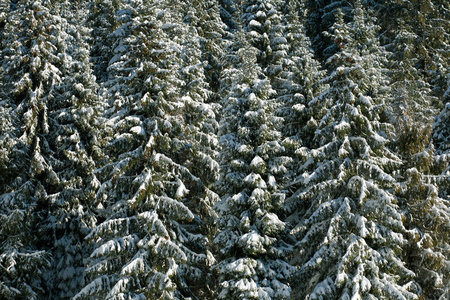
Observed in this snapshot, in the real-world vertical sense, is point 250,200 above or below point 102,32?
below

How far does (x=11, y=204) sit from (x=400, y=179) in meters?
17.0

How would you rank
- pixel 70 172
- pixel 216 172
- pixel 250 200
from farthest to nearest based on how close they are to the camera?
pixel 70 172 → pixel 216 172 → pixel 250 200

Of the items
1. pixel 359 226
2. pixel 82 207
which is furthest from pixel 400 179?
pixel 82 207

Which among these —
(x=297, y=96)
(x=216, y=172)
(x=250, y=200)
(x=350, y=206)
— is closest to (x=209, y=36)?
(x=297, y=96)

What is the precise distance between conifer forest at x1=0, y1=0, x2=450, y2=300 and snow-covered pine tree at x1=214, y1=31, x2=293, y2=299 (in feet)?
0.21

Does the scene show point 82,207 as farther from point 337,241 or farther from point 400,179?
point 400,179

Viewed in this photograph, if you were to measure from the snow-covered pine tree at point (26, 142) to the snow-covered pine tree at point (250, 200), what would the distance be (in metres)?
8.90

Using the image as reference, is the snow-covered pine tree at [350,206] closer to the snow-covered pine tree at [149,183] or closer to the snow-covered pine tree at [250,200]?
the snow-covered pine tree at [250,200]

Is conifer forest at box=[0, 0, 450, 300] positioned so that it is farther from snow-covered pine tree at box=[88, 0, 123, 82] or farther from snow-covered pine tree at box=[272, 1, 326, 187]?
snow-covered pine tree at box=[88, 0, 123, 82]

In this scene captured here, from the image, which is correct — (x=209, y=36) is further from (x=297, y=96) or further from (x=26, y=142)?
(x=26, y=142)

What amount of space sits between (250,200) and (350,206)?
134 inches

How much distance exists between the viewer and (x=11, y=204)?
18.9m

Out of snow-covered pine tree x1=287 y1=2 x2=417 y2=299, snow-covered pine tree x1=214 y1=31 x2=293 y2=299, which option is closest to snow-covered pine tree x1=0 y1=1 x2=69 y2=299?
snow-covered pine tree x1=214 y1=31 x2=293 y2=299

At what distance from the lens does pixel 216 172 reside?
18250mm
